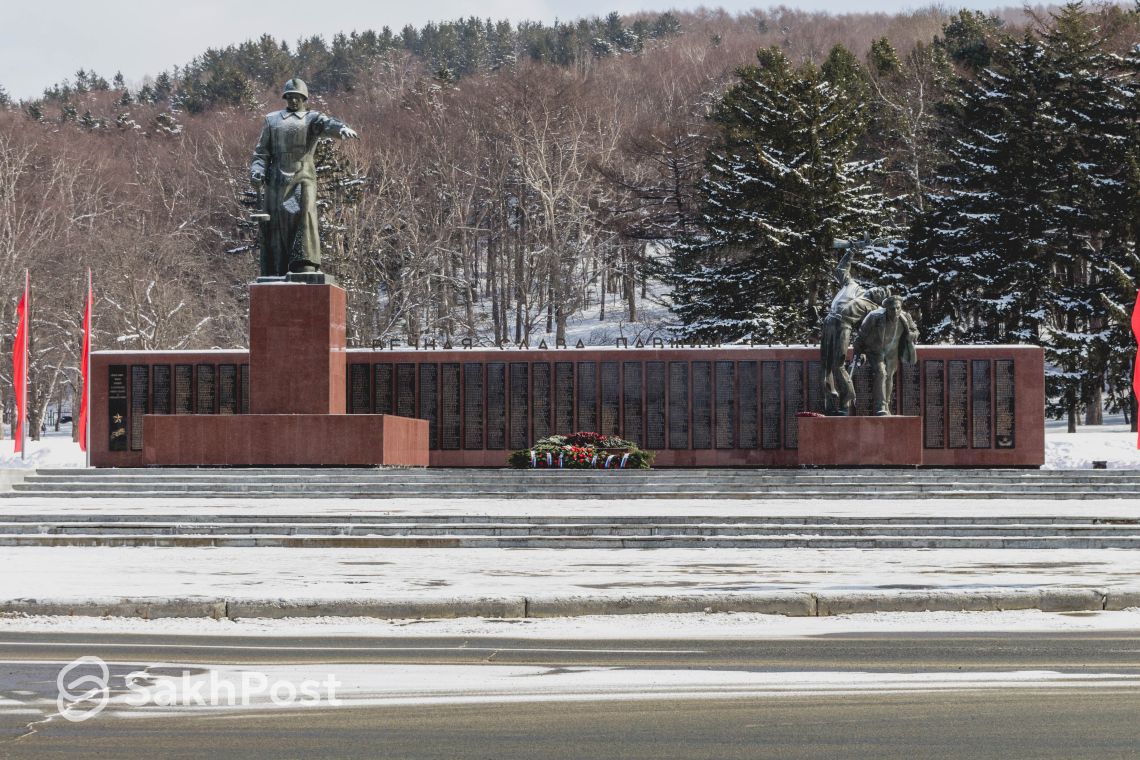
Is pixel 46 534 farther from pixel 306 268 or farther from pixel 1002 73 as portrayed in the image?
pixel 1002 73

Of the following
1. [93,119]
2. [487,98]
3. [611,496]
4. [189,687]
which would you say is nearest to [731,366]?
[611,496]

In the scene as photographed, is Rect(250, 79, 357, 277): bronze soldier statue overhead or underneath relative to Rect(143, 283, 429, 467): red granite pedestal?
overhead

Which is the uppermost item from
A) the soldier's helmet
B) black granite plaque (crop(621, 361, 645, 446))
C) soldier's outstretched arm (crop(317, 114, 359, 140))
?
the soldier's helmet

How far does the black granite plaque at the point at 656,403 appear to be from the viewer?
1184 inches

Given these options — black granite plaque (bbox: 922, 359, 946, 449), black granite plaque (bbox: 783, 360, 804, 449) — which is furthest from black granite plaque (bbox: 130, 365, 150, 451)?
black granite plaque (bbox: 922, 359, 946, 449)

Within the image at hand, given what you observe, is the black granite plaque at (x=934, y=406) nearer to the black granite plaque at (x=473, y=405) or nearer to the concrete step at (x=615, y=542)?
the black granite plaque at (x=473, y=405)

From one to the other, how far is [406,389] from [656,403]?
16.8 feet

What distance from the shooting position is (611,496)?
21.5 metres

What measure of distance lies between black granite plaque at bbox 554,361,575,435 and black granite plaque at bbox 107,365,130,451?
8619 millimetres

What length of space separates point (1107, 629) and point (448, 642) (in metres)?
4.43

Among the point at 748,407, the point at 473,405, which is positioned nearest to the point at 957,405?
the point at 748,407

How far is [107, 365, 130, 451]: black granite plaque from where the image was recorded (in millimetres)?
29750

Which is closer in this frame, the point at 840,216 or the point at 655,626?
the point at 655,626

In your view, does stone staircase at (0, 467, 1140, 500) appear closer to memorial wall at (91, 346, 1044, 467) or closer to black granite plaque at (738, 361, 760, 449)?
memorial wall at (91, 346, 1044, 467)
